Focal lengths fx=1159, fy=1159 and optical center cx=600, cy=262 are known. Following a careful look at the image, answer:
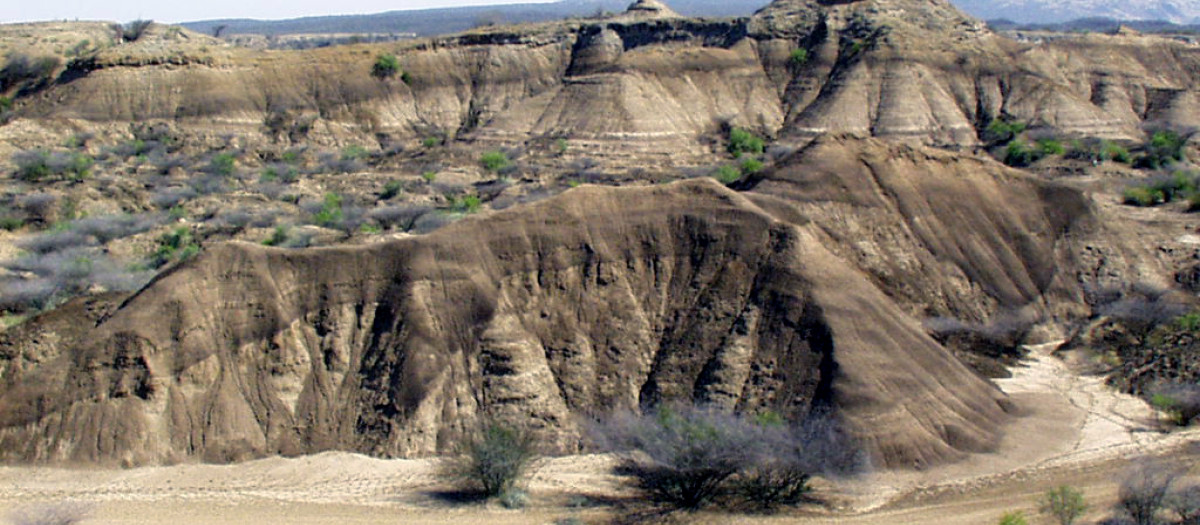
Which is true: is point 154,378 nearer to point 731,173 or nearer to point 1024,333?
point 1024,333

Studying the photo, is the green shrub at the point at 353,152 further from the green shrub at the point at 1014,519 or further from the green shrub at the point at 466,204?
the green shrub at the point at 1014,519

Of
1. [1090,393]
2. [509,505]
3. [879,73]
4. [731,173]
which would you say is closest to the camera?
[509,505]

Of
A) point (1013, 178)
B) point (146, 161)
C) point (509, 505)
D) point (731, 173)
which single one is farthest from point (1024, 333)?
point (146, 161)

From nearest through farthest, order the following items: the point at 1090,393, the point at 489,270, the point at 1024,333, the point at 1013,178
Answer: the point at 489,270 < the point at 1090,393 < the point at 1024,333 < the point at 1013,178

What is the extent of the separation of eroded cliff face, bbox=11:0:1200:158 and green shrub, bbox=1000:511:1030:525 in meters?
51.7

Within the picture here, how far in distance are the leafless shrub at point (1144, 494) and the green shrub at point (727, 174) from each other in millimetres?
38184

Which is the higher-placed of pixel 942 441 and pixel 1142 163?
pixel 1142 163


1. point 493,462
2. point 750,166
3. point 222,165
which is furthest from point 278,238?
point 493,462

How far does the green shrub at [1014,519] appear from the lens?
2025 cm

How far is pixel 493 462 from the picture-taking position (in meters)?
22.9

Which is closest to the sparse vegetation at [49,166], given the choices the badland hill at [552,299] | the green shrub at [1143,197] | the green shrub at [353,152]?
the badland hill at [552,299]

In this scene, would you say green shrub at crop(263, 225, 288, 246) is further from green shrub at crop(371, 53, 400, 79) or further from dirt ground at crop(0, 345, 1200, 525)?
green shrub at crop(371, 53, 400, 79)

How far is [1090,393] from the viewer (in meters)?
30.3

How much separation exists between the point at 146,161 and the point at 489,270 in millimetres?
49304
